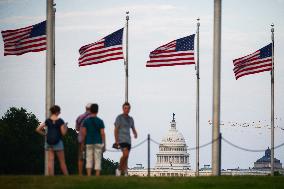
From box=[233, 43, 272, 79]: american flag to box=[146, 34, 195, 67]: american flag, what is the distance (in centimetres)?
270

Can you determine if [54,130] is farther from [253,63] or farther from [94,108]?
[253,63]

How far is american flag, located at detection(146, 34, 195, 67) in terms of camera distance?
2034 inches

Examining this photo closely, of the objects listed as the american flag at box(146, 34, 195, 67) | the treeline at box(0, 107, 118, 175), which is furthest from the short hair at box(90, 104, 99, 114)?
the treeline at box(0, 107, 118, 175)

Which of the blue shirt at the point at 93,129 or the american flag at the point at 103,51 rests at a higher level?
the american flag at the point at 103,51

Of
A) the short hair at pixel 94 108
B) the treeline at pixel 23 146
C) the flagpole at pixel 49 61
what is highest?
the flagpole at pixel 49 61

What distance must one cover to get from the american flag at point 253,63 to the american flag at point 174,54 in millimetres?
2702

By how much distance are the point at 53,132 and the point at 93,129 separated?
1.24m

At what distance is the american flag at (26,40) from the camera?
154 ft

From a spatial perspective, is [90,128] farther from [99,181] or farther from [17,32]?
[17,32]

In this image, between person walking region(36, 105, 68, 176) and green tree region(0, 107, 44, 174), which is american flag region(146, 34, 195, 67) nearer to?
person walking region(36, 105, 68, 176)

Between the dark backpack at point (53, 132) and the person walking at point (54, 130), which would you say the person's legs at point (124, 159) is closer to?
the person walking at point (54, 130)

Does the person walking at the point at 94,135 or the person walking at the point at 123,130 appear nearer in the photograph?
the person walking at the point at 94,135

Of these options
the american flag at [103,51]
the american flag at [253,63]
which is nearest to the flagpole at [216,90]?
the american flag at [103,51]

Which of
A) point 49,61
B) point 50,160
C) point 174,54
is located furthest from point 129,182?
point 174,54
